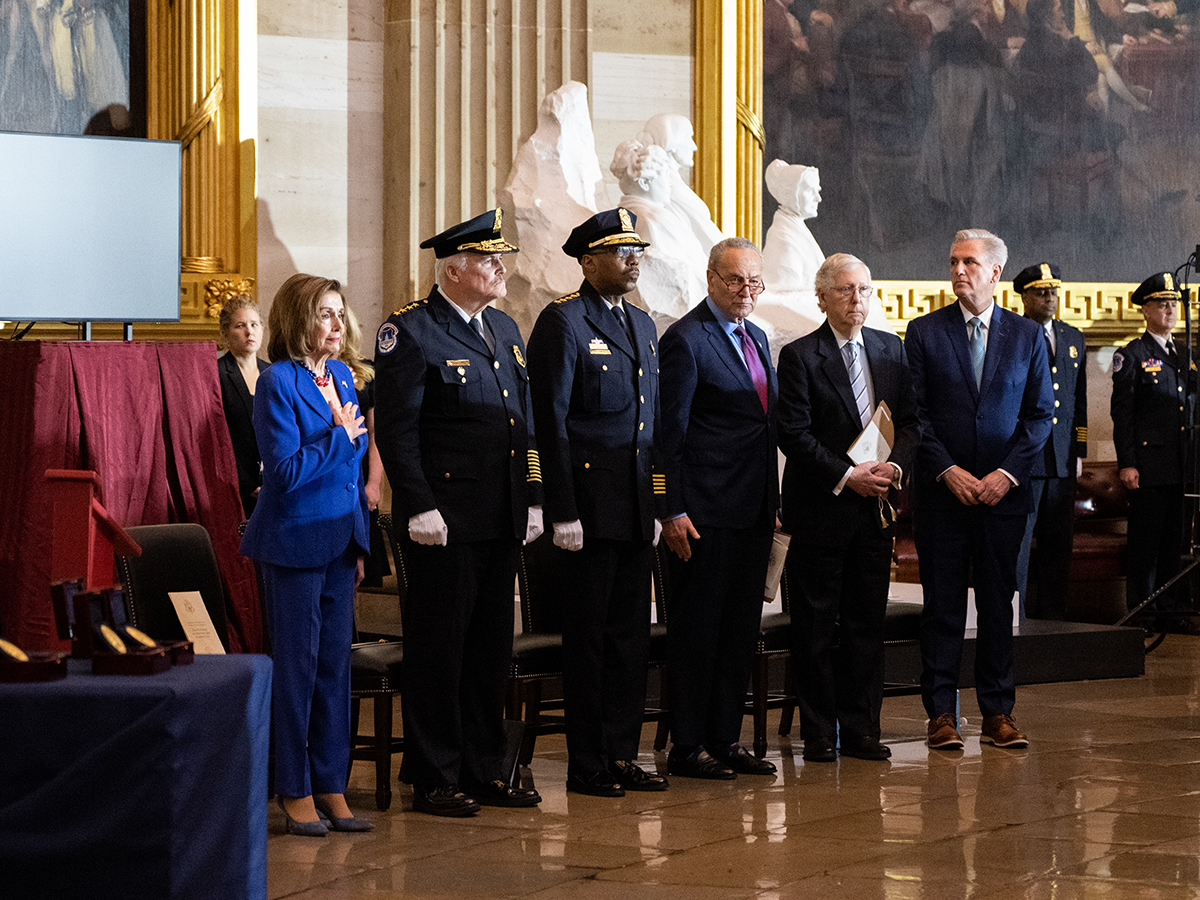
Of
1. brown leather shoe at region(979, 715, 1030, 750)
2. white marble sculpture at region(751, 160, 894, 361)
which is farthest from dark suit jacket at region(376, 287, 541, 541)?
white marble sculpture at region(751, 160, 894, 361)

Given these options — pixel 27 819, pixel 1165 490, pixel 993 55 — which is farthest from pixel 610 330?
pixel 993 55

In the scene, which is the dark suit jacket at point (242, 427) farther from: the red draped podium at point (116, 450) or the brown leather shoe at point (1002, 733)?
the brown leather shoe at point (1002, 733)

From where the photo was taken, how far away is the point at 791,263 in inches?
331

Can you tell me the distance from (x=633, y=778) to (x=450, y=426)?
1114mm

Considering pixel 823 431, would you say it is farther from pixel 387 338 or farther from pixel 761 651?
pixel 387 338

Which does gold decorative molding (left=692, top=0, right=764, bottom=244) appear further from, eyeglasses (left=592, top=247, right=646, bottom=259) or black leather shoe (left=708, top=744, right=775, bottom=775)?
black leather shoe (left=708, top=744, right=775, bottom=775)

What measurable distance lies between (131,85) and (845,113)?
404 cm

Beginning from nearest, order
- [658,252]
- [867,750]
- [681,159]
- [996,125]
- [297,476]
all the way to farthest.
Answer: [297,476] < [867,750] < [658,252] < [681,159] < [996,125]

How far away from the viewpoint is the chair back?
4855 millimetres

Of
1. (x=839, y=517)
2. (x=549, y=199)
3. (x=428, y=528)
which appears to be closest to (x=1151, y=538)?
(x=549, y=199)

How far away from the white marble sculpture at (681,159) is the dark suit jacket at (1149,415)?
236 cm

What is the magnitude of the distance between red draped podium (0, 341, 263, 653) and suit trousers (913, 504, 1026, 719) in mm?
2106

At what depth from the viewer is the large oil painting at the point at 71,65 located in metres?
7.61

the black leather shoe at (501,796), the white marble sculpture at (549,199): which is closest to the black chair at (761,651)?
the black leather shoe at (501,796)
